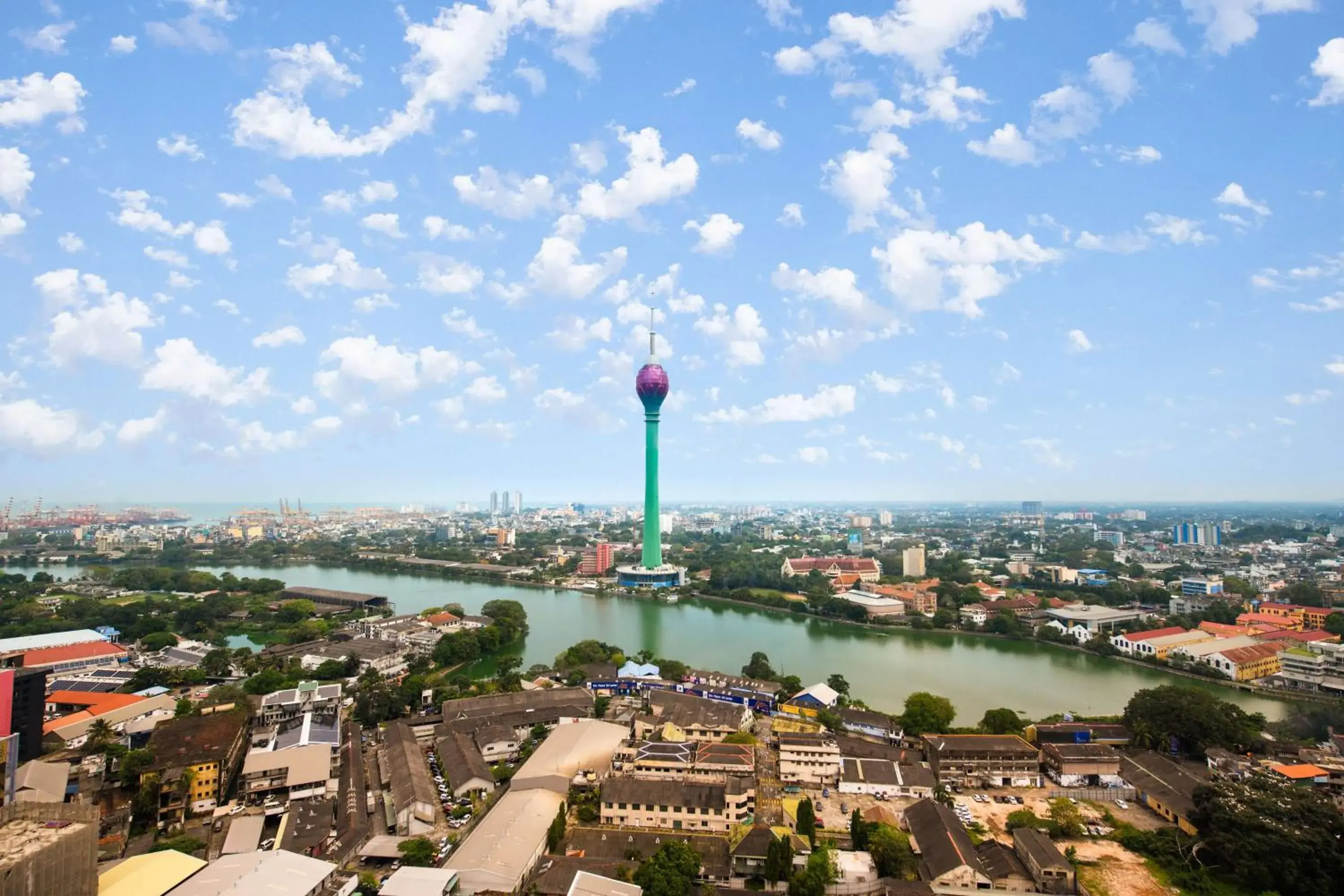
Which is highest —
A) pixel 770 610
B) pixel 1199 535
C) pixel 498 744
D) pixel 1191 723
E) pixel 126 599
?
pixel 1199 535

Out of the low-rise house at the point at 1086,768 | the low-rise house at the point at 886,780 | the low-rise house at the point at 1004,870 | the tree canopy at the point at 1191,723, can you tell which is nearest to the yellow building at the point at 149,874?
the low-rise house at the point at 886,780

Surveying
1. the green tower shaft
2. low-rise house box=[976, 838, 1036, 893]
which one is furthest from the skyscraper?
low-rise house box=[976, 838, 1036, 893]

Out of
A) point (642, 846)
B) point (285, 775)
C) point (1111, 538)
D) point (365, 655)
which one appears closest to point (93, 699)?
point (365, 655)

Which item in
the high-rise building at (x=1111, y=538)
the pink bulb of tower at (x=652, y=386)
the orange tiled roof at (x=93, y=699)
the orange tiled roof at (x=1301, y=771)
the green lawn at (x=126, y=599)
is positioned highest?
the pink bulb of tower at (x=652, y=386)

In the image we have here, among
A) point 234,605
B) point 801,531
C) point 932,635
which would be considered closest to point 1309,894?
point 932,635

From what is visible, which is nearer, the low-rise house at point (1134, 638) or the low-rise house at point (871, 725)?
the low-rise house at point (871, 725)

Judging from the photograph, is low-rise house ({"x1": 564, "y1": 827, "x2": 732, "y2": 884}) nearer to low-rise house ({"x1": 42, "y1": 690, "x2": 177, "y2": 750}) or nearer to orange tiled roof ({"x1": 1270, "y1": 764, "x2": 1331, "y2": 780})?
orange tiled roof ({"x1": 1270, "y1": 764, "x2": 1331, "y2": 780})

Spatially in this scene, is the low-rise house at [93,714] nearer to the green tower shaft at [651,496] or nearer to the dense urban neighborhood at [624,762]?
the dense urban neighborhood at [624,762]

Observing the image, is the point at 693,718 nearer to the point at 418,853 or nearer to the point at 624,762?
the point at 624,762
